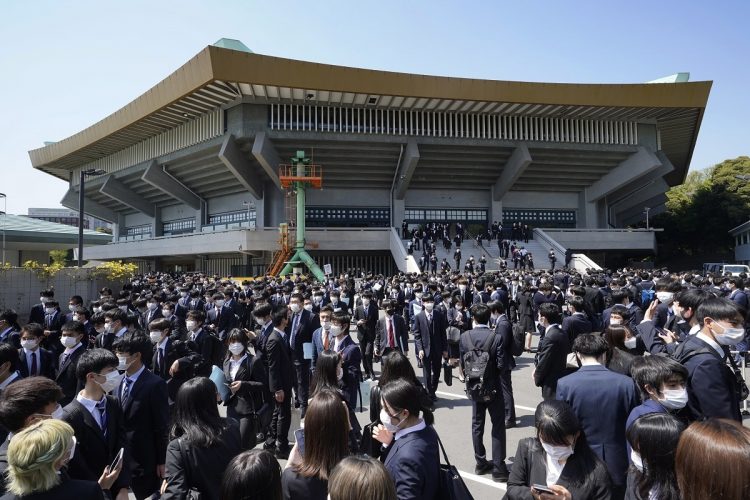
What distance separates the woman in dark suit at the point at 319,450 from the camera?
231 cm

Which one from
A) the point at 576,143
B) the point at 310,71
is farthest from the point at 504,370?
the point at 576,143

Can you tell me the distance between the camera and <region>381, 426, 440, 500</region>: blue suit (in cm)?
229

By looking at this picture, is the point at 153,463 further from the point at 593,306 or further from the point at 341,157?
the point at 341,157

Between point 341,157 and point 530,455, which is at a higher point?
point 341,157

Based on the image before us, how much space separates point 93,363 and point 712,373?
4.26 m

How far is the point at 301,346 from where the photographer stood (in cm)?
711

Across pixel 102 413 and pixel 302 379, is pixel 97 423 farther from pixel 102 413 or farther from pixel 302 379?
pixel 302 379

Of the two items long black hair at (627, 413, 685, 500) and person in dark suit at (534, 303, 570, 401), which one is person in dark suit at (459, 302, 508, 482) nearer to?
person in dark suit at (534, 303, 570, 401)

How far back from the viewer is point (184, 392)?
9.19ft

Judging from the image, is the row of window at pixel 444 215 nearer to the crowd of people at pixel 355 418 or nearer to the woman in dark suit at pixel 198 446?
the crowd of people at pixel 355 418

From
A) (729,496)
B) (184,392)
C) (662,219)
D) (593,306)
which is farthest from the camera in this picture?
(662,219)

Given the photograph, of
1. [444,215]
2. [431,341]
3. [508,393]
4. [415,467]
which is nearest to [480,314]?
[508,393]

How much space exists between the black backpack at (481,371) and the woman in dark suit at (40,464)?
3.66 metres

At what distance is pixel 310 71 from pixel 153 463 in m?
27.3
